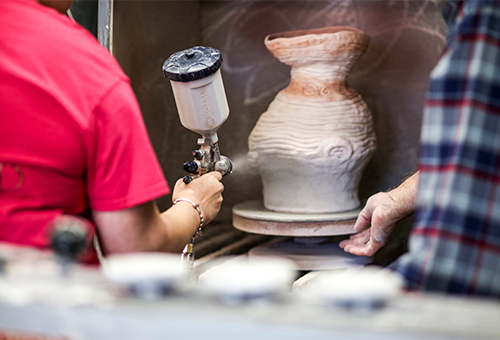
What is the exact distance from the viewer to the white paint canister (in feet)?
4.95

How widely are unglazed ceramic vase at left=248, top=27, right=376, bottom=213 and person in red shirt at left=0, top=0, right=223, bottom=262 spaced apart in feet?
3.87

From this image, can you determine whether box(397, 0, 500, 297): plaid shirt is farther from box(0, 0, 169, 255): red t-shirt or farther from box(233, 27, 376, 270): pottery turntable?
box(233, 27, 376, 270): pottery turntable

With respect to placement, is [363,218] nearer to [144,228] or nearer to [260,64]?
[144,228]

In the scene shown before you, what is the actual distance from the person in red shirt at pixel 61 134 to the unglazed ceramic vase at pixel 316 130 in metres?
1.18

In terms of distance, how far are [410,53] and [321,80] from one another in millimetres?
538

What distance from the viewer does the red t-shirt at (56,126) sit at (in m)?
0.87

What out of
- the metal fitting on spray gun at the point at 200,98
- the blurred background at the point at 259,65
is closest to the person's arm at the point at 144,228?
the metal fitting on spray gun at the point at 200,98

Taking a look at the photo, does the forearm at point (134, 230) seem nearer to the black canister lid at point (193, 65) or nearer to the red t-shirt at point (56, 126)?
the red t-shirt at point (56, 126)

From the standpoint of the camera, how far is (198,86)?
1.53 m

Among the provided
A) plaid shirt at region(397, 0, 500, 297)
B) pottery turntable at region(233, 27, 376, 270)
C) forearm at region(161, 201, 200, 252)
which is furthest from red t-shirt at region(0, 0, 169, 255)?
pottery turntable at region(233, 27, 376, 270)

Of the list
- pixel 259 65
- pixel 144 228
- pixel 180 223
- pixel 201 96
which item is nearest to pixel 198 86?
pixel 201 96

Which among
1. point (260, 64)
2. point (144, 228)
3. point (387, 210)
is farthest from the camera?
point (260, 64)

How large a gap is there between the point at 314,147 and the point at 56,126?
131 cm

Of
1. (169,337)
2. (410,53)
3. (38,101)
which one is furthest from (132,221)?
(410,53)
